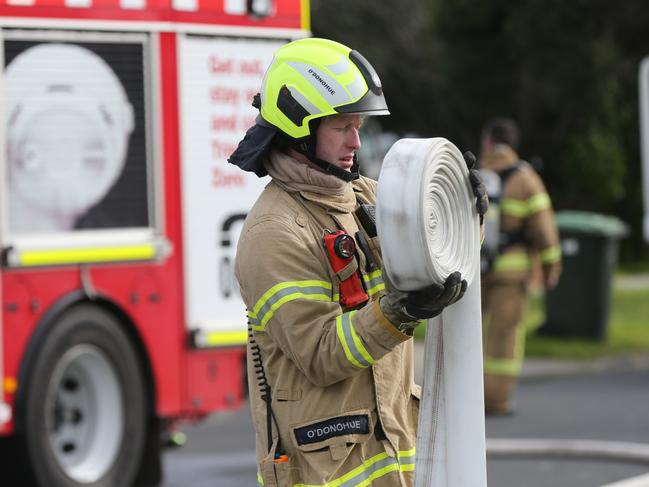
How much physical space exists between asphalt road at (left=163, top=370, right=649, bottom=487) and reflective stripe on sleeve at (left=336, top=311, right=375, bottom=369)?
4563mm

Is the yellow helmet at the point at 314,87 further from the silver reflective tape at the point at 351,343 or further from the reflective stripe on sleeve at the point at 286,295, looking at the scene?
the silver reflective tape at the point at 351,343

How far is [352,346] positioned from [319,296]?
0.57 ft

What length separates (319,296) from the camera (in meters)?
3.49

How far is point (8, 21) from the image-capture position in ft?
22.3

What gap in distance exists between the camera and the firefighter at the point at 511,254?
10.2m

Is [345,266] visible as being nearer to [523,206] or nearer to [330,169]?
[330,169]

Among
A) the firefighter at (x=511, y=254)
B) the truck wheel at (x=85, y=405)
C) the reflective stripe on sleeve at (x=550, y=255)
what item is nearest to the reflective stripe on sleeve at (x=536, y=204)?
the firefighter at (x=511, y=254)

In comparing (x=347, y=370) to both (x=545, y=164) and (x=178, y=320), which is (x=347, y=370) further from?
(x=545, y=164)

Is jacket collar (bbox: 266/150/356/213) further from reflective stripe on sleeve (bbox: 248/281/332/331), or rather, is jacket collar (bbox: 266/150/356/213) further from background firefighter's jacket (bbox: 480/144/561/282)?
background firefighter's jacket (bbox: 480/144/561/282)

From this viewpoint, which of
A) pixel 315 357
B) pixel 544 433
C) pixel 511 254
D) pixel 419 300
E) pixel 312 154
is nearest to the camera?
pixel 419 300

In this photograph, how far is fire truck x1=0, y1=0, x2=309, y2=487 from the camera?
6.86m

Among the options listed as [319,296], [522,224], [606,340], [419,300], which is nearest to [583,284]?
[606,340]

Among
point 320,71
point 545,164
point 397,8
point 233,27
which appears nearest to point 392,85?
point 397,8

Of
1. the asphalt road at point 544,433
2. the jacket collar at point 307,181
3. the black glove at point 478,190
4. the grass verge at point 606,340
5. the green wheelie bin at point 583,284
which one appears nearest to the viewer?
the black glove at point 478,190
